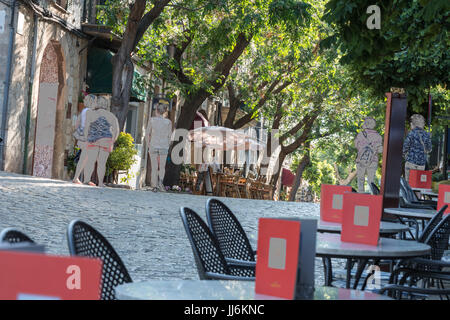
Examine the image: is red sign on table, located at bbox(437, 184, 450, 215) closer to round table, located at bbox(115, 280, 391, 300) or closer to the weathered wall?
round table, located at bbox(115, 280, 391, 300)

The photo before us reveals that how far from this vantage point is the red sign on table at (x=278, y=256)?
Result: 8.98 feet

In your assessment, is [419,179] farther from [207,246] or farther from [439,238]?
[207,246]

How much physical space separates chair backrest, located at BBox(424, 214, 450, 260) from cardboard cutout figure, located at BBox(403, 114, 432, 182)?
33.6ft

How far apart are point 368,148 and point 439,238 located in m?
10.4

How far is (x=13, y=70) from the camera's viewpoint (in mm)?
16969

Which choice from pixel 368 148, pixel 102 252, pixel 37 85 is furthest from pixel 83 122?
pixel 102 252

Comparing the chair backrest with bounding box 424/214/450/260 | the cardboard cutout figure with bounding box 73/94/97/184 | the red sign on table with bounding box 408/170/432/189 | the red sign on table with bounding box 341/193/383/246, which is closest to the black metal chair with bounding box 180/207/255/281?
the red sign on table with bounding box 341/193/383/246

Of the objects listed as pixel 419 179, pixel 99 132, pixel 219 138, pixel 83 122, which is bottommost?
pixel 419 179

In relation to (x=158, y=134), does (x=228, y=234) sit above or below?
below

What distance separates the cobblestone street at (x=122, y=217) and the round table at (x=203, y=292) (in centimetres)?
181

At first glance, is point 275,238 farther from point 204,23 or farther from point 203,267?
point 204,23

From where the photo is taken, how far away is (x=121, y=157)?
21.2 m
